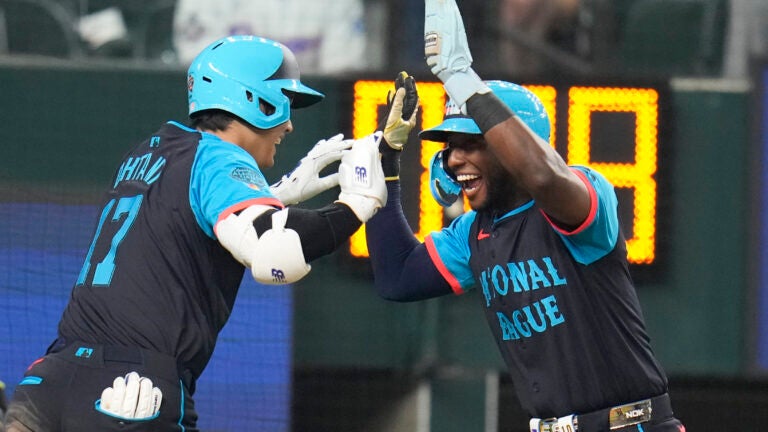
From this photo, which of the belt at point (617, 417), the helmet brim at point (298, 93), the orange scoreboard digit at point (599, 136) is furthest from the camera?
the orange scoreboard digit at point (599, 136)

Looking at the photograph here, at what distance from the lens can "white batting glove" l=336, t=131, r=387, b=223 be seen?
4.08 meters

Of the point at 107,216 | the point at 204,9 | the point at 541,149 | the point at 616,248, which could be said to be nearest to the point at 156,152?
the point at 107,216

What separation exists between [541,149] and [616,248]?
514mm

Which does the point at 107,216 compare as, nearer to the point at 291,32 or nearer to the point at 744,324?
the point at 291,32

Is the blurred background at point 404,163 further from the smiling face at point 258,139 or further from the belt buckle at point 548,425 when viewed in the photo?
the belt buckle at point 548,425

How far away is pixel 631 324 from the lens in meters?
4.16

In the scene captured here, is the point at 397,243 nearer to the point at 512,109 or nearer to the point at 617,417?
the point at 512,109

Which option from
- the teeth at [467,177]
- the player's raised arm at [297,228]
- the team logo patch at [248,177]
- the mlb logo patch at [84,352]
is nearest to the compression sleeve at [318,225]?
the player's raised arm at [297,228]

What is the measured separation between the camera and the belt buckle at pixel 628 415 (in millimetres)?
4070

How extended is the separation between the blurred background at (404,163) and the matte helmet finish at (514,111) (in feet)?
7.28

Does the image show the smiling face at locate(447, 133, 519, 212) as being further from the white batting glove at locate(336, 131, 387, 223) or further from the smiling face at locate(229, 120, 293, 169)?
the smiling face at locate(229, 120, 293, 169)

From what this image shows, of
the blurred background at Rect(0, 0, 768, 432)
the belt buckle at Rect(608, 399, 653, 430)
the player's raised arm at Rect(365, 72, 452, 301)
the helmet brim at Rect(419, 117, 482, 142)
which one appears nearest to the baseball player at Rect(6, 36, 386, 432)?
the helmet brim at Rect(419, 117, 482, 142)

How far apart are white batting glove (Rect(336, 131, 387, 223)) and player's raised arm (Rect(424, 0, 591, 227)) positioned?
0.35 meters

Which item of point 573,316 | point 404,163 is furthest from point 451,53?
point 404,163
